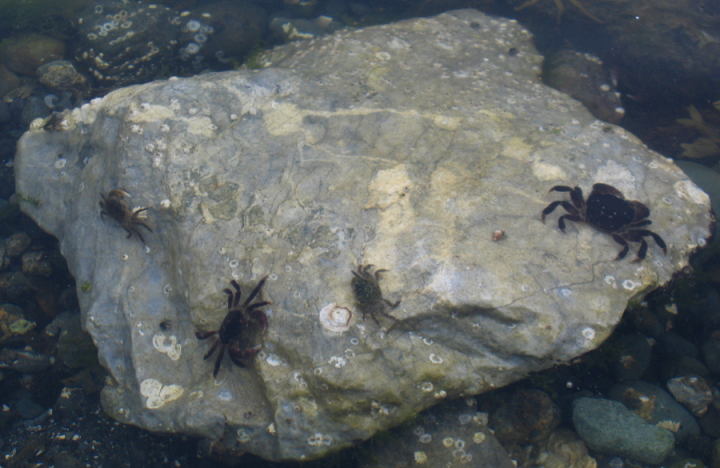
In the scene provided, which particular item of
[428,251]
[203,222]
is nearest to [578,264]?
[428,251]

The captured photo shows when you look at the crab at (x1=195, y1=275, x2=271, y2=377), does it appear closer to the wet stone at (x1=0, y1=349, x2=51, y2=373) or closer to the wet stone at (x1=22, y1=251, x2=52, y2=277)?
the wet stone at (x1=0, y1=349, x2=51, y2=373)

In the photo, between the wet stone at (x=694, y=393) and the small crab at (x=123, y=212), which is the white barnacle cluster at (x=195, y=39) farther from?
the wet stone at (x=694, y=393)

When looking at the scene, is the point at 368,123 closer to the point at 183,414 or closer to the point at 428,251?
the point at 428,251

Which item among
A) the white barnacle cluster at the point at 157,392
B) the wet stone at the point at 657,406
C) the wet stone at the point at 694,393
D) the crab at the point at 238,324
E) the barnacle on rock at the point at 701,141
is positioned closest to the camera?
the crab at the point at 238,324

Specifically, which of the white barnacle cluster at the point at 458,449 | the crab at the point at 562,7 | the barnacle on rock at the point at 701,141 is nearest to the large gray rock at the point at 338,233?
the white barnacle cluster at the point at 458,449

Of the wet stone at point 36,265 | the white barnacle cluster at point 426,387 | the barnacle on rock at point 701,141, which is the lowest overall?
the wet stone at point 36,265

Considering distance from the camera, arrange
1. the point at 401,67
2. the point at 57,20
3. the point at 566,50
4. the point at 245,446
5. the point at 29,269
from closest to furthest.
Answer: the point at 245,446 < the point at 401,67 < the point at 29,269 < the point at 566,50 < the point at 57,20
